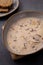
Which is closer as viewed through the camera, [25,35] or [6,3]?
[25,35]

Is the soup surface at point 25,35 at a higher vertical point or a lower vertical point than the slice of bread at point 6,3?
lower

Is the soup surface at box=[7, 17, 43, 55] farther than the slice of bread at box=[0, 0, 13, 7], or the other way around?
the slice of bread at box=[0, 0, 13, 7]

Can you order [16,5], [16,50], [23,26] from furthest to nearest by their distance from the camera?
[16,5], [23,26], [16,50]

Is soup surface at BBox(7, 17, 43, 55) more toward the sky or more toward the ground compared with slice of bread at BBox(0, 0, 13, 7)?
more toward the ground

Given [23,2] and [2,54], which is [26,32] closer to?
[2,54]

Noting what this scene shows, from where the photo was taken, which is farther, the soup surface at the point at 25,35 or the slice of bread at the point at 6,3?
the slice of bread at the point at 6,3

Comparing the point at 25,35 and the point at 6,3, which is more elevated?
the point at 6,3

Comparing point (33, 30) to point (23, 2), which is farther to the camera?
point (23, 2)

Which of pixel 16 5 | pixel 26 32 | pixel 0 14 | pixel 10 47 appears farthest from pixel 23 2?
pixel 10 47
